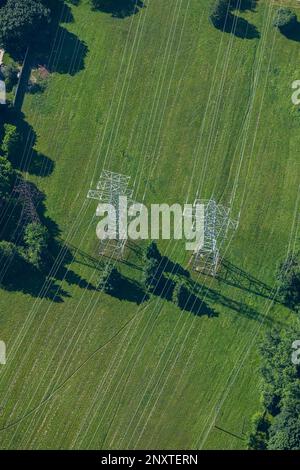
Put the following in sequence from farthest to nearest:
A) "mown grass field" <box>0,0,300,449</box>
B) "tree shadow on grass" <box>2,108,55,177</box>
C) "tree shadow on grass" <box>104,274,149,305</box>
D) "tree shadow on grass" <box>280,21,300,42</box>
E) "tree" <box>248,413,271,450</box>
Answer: "tree shadow on grass" <box>280,21,300,42</box> < "tree shadow on grass" <box>2,108,55,177</box> < "tree shadow on grass" <box>104,274,149,305</box> < "mown grass field" <box>0,0,300,449</box> < "tree" <box>248,413,271,450</box>

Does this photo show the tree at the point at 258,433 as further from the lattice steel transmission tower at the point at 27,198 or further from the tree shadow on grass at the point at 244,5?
the tree shadow on grass at the point at 244,5

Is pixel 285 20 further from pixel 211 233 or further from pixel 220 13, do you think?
pixel 211 233

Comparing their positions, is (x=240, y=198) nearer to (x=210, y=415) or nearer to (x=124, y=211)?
(x=124, y=211)

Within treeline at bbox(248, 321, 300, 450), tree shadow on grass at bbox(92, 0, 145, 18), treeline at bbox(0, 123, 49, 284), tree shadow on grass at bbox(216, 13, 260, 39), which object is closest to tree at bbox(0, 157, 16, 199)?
treeline at bbox(0, 123, 49, 284)

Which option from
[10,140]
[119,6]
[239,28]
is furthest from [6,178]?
[239,28]

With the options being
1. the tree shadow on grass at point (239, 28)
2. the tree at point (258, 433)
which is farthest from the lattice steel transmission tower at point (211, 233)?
the tree shadow on grass at point (239, 28)

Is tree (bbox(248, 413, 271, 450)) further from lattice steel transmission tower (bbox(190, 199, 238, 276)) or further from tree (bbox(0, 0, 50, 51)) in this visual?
tree (bbox(0, 0, 50, 51))
